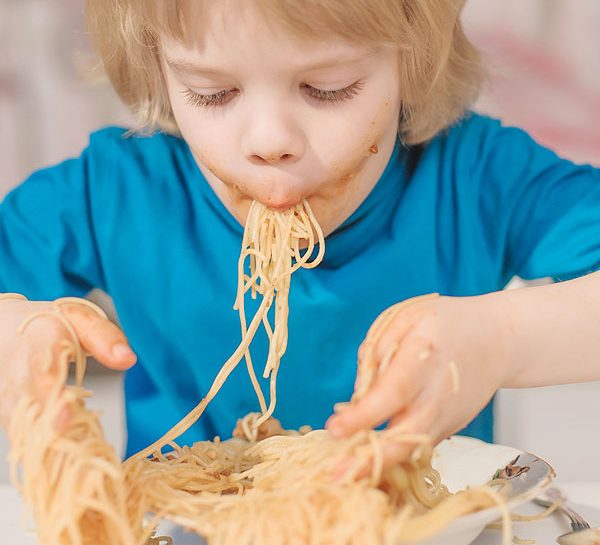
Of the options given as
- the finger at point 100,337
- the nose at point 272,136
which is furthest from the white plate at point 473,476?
the nose at point 272,136

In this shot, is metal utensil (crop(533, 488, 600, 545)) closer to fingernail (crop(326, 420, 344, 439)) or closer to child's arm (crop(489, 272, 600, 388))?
child's arm (crop(489, 272, 600, 388))

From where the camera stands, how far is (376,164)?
1.09m

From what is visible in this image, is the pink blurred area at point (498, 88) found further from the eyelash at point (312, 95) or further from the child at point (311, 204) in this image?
the eyelash at point (312, 95)

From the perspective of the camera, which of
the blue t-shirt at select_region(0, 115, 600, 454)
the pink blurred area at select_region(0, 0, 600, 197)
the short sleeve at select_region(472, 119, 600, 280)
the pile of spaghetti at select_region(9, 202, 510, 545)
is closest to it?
the pile of spaghetti at select_region(9, 202, 510, 545)

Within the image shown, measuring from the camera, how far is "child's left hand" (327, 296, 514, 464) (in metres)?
0.68

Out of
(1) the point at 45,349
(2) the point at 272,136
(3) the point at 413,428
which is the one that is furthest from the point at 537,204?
(1) the point at 45,349

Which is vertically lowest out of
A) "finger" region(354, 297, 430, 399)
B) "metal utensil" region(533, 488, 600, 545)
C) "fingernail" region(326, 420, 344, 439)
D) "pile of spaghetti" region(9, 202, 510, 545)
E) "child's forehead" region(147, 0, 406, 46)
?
"metal utensil" region(533, 488, 600, 545)

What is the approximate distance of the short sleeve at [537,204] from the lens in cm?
110

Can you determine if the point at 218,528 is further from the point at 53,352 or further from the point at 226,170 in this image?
the point at 226,170

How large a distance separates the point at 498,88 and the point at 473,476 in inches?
70.9

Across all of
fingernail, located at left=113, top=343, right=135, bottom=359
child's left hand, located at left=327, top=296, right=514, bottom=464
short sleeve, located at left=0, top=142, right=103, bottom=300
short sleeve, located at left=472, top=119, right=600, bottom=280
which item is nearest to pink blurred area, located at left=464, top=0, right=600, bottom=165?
short sleeve, located at left=472, top=119, right=600, bottom=280

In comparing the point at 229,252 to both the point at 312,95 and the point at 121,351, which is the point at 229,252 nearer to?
the point at 312,95

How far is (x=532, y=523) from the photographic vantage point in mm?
926

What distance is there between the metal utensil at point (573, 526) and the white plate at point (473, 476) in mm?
89
